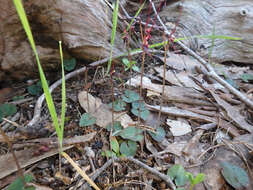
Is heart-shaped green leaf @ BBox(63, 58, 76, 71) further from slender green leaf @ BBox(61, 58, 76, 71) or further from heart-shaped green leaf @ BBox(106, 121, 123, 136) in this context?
heart-shaped green leaf @ BBox(106, 121, 123, 136)

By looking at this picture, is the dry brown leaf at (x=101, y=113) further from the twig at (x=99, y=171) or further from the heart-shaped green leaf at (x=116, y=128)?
the twig at (x=99, y=171)

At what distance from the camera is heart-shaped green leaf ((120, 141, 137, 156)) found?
0.98 m

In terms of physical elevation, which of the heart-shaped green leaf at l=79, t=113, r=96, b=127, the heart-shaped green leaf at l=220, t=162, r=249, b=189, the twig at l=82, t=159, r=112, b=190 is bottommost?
the heart-shaped green leaf at l=220, t=162, r=249, b=189

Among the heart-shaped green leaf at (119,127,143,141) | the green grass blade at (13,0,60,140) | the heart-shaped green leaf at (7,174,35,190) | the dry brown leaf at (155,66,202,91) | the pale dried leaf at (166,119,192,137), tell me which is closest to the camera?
the green grass blade at (13,0,60,140)

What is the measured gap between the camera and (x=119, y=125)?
111 centimetres

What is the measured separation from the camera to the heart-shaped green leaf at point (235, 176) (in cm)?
88

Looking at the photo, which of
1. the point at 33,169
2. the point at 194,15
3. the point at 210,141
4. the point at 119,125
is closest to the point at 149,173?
the point at 119,125

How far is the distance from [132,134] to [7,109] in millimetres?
805

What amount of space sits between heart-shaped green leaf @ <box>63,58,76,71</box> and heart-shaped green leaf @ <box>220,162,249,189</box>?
3.92 ft

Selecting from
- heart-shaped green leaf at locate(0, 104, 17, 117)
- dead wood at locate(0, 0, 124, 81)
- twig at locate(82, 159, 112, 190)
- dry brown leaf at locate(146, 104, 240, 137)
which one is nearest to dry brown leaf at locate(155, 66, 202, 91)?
dry brown leaf at locate(146, 104, 240, 137)

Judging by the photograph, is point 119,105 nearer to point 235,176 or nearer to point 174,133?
point 174,133

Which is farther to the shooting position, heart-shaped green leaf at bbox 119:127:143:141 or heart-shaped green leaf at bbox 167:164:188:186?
heart-shaped green leaf at bbox 119:127:143:141

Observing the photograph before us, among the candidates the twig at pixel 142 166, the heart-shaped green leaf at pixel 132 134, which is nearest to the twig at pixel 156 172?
the twig at pixel 142 166

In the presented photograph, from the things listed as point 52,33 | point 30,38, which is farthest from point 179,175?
point 52,33
